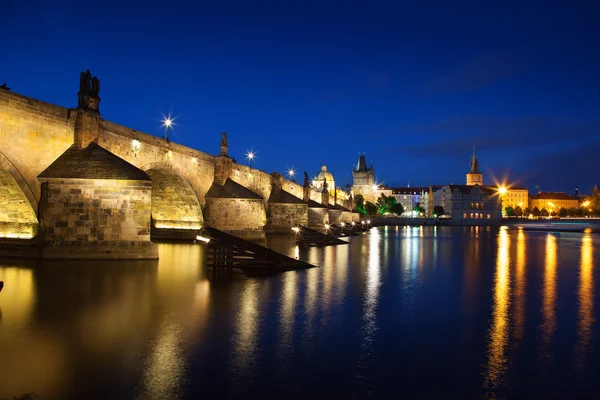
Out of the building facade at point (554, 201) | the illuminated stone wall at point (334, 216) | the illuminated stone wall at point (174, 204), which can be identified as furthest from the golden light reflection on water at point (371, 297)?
the building facade at point (554, 201)

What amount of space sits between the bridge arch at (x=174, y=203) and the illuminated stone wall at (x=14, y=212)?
36.0ft

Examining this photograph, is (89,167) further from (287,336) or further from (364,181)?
(364,181)

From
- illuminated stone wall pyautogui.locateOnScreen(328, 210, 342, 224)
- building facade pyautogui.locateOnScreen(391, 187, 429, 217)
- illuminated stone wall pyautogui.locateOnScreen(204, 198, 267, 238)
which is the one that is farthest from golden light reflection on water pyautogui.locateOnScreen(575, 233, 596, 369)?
building facade pyautogui.locateOnScreen(391, 187, 429, 217)

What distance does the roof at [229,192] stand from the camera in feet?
112

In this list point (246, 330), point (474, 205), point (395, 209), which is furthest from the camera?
point (395, 209)

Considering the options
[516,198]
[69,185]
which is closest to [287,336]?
[69,185]

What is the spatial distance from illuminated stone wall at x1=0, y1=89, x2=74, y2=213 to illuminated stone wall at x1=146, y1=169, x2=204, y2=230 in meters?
11.7

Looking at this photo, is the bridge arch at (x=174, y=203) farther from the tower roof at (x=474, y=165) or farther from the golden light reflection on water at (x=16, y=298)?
the tower roof at (x=474, y=165)

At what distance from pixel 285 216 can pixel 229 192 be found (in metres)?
12.8

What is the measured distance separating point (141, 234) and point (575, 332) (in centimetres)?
1507

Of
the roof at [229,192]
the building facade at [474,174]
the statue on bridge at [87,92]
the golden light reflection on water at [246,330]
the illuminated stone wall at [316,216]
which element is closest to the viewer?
the golden light reflection on water at [246,330]

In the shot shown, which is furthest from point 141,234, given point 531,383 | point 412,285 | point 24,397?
point 531,383

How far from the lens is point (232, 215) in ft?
112

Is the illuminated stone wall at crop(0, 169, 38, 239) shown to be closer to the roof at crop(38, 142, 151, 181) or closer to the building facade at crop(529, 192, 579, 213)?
the roof at crop(38, 142, 151, 181)
